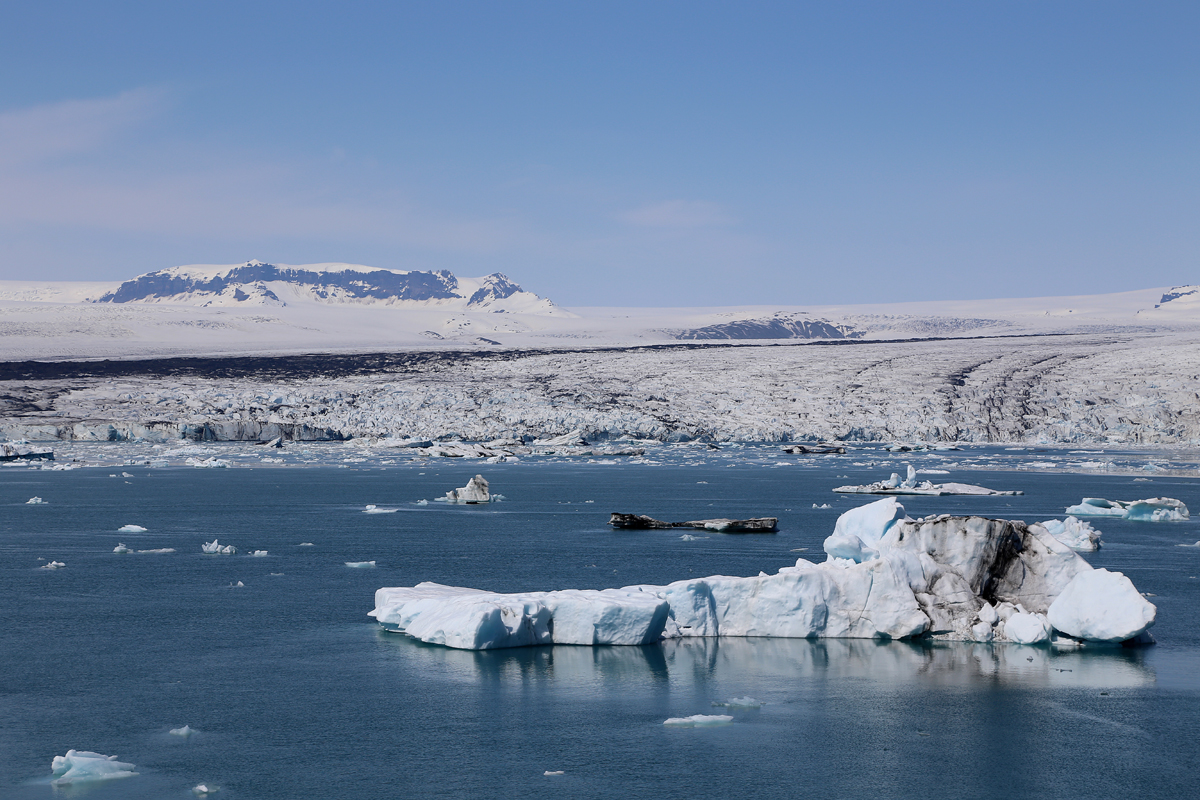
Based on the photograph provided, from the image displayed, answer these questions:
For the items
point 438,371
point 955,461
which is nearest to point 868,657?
point 955,461

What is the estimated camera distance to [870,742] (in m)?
9.78

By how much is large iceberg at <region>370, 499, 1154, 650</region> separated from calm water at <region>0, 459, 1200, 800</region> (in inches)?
12.8

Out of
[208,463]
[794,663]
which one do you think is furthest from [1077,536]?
[208,463]

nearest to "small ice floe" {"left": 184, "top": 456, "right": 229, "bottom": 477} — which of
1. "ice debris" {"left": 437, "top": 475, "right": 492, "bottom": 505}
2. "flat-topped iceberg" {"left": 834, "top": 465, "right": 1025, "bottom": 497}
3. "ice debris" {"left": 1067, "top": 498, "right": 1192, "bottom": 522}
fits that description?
"ice debris" {"left": 437, "top": 475, "right": 492, "bottom": 505}

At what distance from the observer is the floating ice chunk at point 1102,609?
13094 mm

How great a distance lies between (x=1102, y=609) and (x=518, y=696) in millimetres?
7173

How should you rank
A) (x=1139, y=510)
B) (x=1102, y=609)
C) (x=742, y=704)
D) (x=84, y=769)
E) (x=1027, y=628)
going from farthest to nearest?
(x=1139, y=510), (x=1027, y=628), (x=1102, y=609), (x=742, y=704), (x=84, y=769)

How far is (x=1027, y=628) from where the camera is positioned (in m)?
13.7

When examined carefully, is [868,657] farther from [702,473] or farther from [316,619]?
[702,473]

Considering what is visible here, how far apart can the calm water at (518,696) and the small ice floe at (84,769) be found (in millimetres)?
134

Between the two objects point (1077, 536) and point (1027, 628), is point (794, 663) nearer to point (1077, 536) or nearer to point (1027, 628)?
point (1027, 628)

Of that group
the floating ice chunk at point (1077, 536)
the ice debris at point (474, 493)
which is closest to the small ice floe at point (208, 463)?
the ice debris at point (474, 493)

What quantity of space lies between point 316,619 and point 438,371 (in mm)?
60378

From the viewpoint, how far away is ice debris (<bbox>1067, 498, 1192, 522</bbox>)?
88.3 feet
